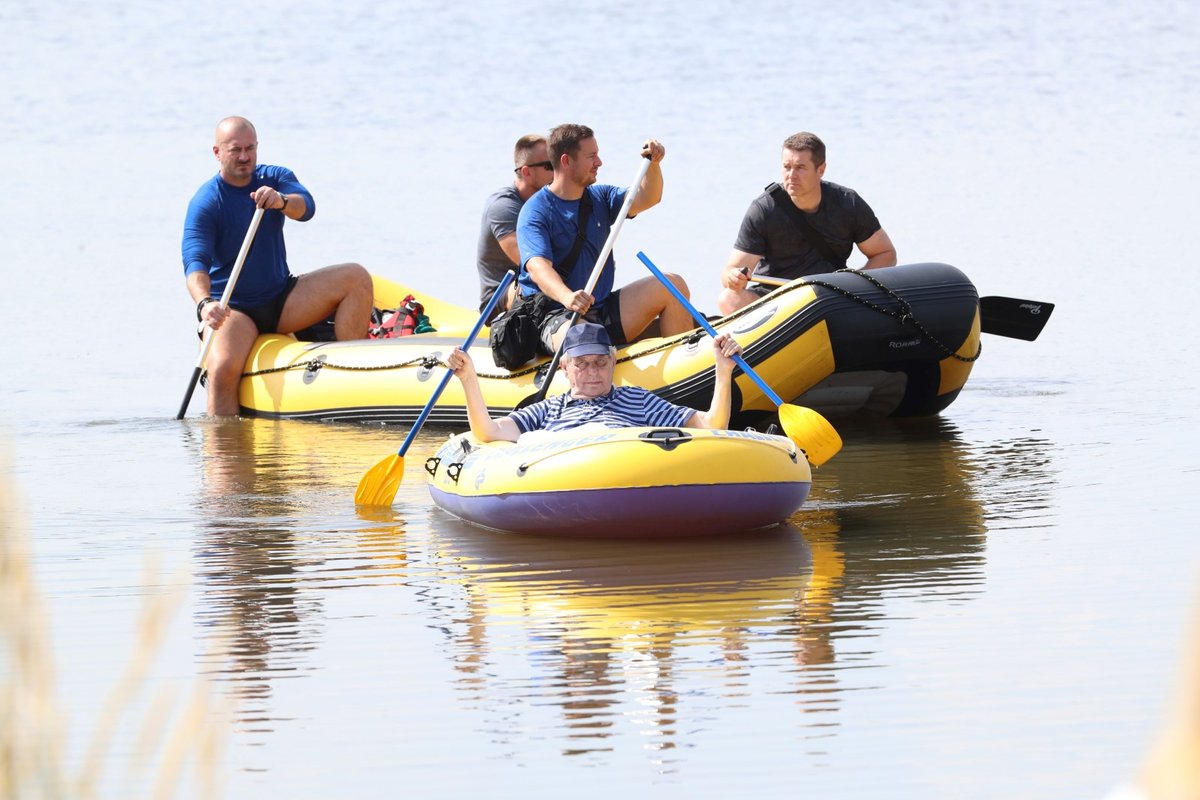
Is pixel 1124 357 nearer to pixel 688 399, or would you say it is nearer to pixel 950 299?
pixel 950 299

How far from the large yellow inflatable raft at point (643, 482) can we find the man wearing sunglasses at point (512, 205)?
9.35ft

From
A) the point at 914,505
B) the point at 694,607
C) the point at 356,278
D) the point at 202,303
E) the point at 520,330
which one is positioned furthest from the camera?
the point at 356,278

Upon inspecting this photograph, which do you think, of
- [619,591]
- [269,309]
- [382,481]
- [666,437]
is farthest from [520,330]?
[619,591]

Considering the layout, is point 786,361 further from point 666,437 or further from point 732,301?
point 666,437

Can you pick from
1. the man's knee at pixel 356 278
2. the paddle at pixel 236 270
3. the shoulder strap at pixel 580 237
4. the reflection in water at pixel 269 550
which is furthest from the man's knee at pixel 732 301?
the paddle at pixel 236 270

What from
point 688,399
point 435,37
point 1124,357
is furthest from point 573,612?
point 435,37

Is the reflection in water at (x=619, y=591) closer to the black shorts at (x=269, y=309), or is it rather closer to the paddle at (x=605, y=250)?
the paddle at (x=605, y=250)

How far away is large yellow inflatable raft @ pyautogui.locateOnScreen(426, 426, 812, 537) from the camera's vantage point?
665 centimetres

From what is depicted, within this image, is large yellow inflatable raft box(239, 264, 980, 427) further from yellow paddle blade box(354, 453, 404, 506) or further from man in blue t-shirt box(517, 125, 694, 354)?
yellow paddle blade box(354, 453, 404, 506)

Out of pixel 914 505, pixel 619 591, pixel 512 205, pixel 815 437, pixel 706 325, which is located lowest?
pixel 914 505

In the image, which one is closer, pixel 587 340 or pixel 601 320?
pixel 587 340

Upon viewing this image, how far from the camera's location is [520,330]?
365 inches

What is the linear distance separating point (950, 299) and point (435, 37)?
23.5 m

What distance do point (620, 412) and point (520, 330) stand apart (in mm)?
2198
